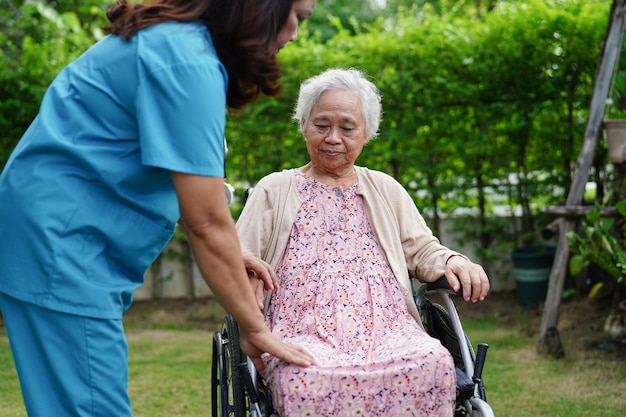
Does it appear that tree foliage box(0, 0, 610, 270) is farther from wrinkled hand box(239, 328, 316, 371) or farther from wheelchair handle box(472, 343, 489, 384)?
wrinkled hand box(239, 328, 316, 371)

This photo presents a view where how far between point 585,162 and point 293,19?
323cm

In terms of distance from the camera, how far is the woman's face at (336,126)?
2.79 meters

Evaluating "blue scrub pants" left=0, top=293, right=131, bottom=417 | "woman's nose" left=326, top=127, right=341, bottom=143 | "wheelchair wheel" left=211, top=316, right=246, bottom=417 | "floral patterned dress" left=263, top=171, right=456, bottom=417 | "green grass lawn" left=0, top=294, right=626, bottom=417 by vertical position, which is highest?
"woman's nose" left=326, top=127, right=341, bottom=143

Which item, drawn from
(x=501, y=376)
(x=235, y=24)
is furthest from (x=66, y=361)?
(x=501, y=376)

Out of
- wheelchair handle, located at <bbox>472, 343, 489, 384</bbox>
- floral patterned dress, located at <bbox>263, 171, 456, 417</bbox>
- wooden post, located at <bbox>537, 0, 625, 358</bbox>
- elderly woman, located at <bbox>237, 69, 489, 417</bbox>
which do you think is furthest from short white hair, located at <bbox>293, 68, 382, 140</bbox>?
wooden post, located at <bbox>537, 0, 625, 358</bbox>

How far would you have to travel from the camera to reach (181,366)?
4617mm

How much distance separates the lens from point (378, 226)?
276cm

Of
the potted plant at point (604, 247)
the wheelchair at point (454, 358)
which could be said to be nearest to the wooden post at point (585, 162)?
the potted plant at point (604, 247)

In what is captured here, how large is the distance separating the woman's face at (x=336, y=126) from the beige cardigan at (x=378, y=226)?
14 centimetres

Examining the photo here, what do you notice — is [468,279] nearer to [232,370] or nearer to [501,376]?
[232,370]

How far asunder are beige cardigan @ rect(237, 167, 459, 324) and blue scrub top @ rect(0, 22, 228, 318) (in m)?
1.10

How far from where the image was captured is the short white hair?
9.16ft

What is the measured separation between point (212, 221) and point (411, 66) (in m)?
4.17

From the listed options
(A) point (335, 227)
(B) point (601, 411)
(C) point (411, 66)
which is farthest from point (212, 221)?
(C) point (411, 66)
